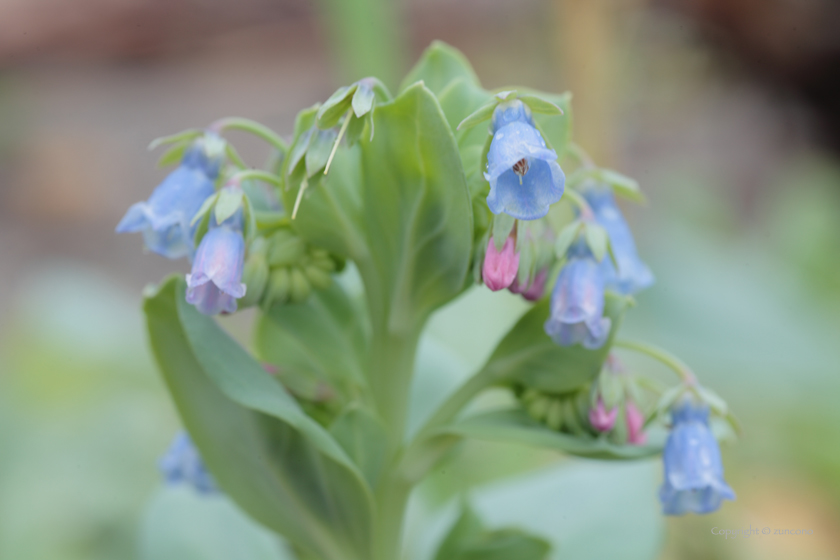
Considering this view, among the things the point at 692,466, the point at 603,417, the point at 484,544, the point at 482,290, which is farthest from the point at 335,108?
the point at 482,290

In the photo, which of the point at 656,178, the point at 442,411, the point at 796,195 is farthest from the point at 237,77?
the point at 442,411

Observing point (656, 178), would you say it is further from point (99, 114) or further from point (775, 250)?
point (99, 114)

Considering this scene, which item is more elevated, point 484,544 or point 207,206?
point 207,206

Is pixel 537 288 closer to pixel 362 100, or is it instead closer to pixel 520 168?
pixel 520 168

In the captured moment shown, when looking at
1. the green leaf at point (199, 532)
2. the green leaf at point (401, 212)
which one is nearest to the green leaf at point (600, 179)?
the green leaf at point (401, 212)

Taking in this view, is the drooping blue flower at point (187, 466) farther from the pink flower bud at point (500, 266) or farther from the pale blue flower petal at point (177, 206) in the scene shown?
the pink flower bud at point (500, 266)
